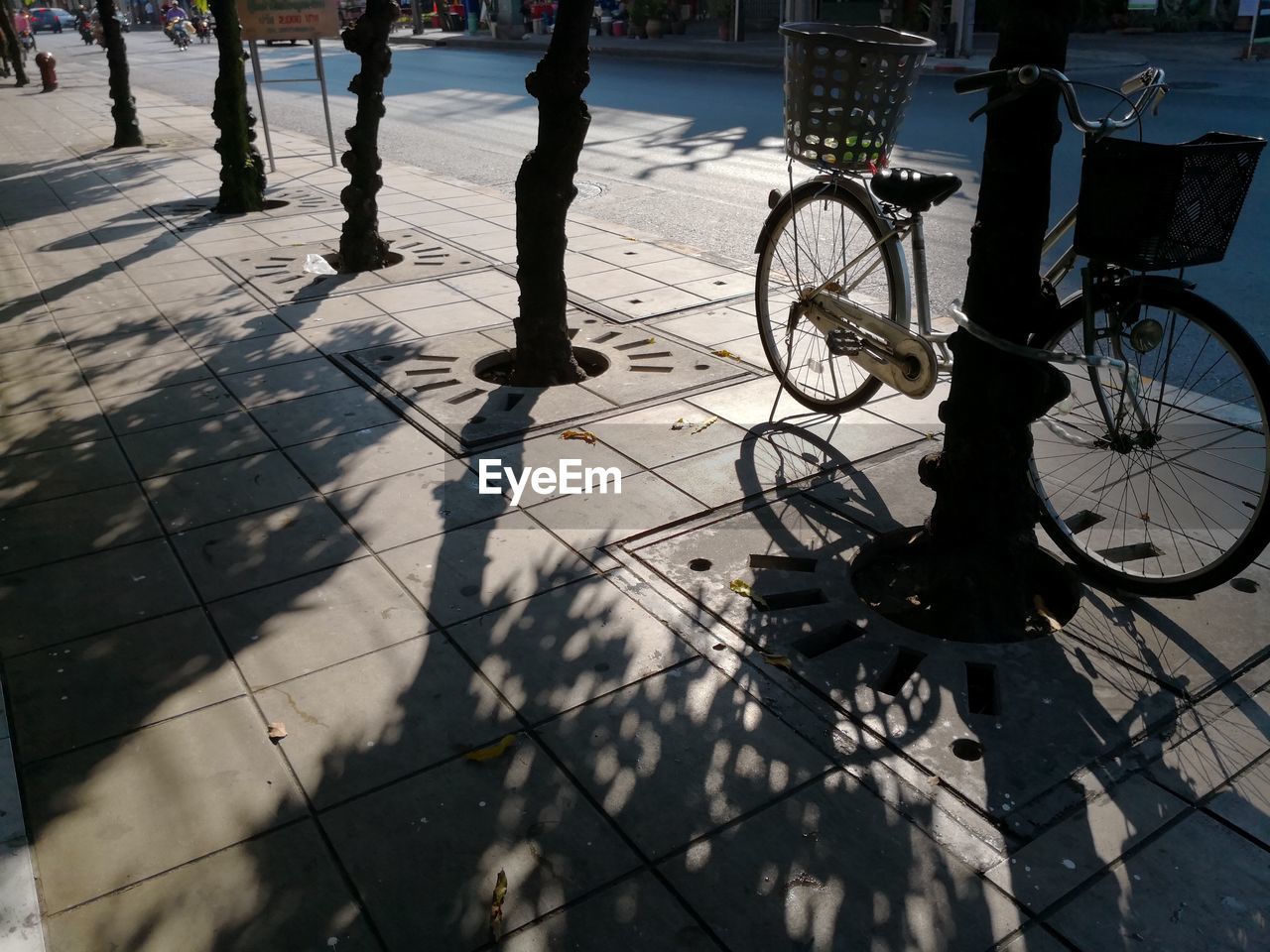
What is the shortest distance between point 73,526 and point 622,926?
315 cm

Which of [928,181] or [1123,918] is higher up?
[928,181]

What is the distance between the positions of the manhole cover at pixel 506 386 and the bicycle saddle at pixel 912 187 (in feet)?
5.56

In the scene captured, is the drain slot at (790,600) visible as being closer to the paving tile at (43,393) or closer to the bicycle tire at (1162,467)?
the bicycle tire at (1162,467)

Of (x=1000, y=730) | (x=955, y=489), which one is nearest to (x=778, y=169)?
(x=955, y=489)

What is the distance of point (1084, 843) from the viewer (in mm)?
2746

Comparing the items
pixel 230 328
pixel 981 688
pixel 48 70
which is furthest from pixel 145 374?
pixel 48 70

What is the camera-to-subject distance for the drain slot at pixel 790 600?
151 inches

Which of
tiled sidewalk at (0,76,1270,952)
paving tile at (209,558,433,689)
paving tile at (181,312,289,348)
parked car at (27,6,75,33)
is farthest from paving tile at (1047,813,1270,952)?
parked car at (27,6,75,33)

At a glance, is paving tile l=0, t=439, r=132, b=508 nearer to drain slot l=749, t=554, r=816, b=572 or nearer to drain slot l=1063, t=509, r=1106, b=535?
drain slot l=749, t=554, r=816, b=572

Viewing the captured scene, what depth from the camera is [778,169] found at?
12.5 meters

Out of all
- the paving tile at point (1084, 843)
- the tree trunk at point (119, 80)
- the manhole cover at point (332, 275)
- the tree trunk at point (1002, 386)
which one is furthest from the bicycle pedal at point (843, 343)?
the tree trunk at point (119, 80)

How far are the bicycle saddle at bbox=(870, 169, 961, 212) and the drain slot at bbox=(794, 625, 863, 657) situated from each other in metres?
1.84

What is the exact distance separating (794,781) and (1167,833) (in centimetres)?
94

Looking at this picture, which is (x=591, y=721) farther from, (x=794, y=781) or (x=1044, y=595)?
(x=1044, y=595)
